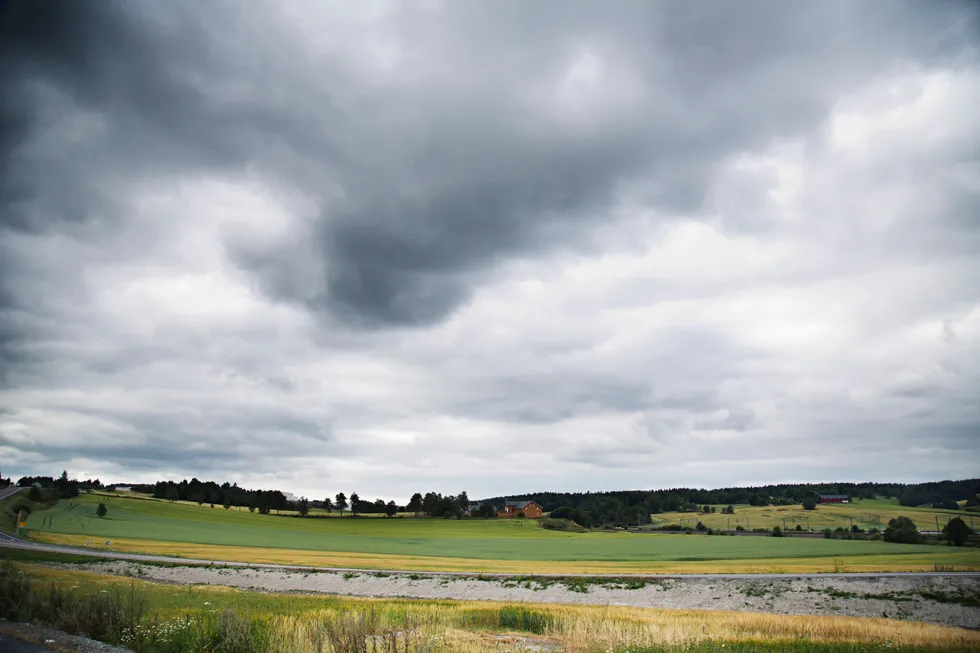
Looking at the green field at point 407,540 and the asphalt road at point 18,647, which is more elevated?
the asphalt road at point 18,647

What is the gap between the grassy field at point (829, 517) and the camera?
467 feet

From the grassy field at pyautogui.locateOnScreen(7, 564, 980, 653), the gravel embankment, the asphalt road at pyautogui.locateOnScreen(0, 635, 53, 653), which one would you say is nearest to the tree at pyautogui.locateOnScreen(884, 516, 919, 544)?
the gravel embankment

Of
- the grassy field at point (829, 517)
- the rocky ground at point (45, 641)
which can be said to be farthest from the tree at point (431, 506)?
the rocky ground at point (45, 641)

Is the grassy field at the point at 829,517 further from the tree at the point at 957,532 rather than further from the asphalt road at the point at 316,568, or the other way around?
the asphalt road at the point at 316,568

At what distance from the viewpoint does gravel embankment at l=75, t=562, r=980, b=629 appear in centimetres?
4872

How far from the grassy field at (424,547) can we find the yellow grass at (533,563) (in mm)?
125

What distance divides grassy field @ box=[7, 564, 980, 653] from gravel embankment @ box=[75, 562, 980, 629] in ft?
57.9

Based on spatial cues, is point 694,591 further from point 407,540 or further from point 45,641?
point 407,540

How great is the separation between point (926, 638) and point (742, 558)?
58.2m

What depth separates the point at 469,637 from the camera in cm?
2450

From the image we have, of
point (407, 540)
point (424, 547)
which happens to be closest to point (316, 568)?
point (424, 547)

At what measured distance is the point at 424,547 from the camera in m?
106

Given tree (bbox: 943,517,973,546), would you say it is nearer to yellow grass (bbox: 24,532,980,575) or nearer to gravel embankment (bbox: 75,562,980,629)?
yellow grass (bbox: 24,532,980,575)

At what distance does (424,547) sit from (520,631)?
80902 millimetres
